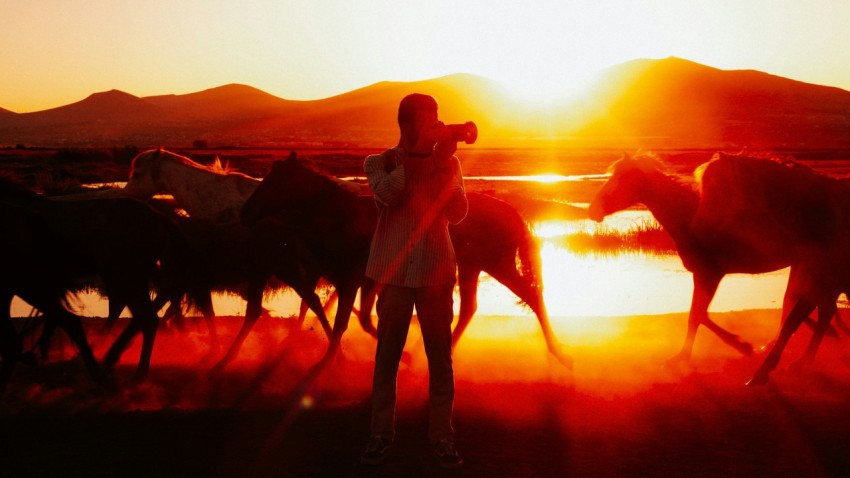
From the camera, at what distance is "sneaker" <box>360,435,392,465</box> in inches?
207

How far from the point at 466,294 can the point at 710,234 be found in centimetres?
271

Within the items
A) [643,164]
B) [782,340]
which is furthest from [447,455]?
[643,164]

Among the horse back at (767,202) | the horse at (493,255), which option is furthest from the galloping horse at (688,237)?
the horse at (493,255)

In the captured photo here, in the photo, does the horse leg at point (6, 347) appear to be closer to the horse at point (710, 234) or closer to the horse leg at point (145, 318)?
the horse leg at point (145, 318)

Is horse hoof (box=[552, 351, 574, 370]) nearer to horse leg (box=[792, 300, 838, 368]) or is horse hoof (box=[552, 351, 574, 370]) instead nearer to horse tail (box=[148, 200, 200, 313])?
horse leg (box=[792, 300, 838, 368])

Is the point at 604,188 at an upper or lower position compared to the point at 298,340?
upper

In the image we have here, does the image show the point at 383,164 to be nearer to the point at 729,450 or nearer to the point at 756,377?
the point at 729,450

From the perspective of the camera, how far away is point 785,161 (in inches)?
336

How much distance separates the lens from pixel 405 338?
5.21 meters

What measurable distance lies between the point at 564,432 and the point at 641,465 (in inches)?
30.7

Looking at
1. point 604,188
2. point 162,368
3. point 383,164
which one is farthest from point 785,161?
point 162,368

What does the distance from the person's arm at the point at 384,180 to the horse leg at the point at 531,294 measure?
11.9 ft

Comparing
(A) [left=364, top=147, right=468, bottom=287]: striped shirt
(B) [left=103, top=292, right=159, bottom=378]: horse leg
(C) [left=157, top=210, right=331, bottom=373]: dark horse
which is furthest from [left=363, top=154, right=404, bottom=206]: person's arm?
(C) [left=157, top=210, right=331, bottom=373]: dark horse

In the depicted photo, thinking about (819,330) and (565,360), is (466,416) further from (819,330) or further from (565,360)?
(819,330)
